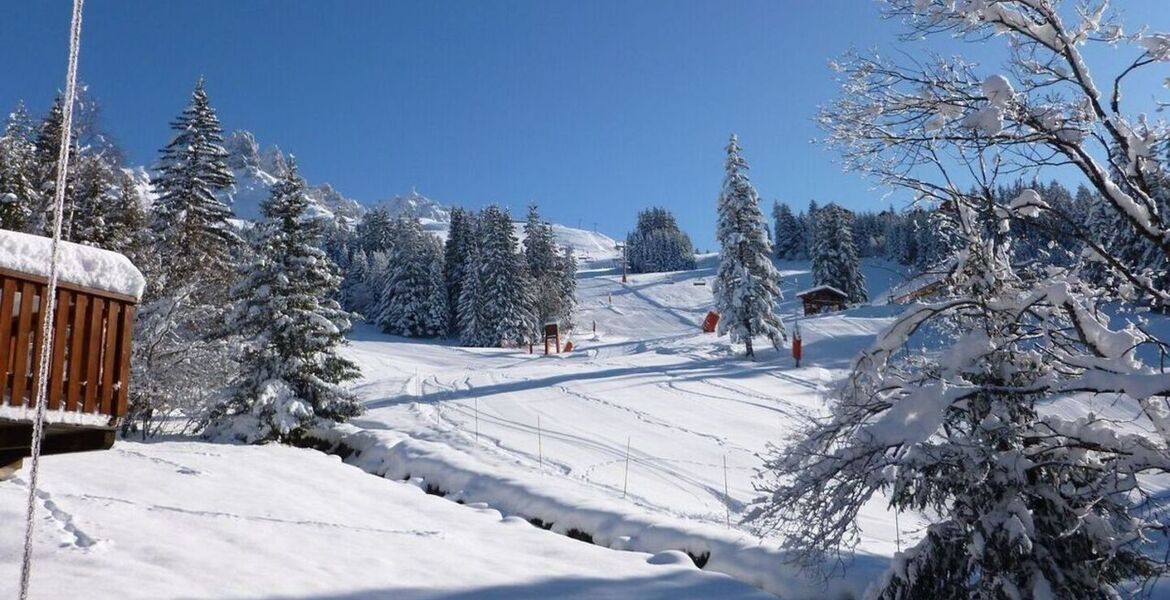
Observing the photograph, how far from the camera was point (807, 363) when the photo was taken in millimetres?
33750

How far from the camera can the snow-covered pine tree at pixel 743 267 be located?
35625 millimetres

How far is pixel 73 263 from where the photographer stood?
515 cm

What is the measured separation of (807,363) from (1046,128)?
2969 cm

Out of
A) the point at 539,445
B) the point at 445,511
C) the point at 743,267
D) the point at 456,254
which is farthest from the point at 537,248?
the point at 445,511

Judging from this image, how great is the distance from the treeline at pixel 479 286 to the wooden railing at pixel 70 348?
42110mm

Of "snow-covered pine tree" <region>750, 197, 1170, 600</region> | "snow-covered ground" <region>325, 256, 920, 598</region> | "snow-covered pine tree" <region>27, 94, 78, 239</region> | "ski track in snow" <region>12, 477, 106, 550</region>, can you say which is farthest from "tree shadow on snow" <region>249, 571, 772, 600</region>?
"snow-covered pine tree" <region>27, 94, 78, 239</region>

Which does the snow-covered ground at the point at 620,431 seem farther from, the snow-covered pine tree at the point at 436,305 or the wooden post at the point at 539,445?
the snow-covered pine tree at the point at 436,305

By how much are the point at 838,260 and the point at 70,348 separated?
58567mm

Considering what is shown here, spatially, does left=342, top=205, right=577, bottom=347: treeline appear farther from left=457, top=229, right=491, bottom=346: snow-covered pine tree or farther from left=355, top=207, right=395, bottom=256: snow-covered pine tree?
left=355, top=207, right=395, bottom=256: snow-covered pine tree

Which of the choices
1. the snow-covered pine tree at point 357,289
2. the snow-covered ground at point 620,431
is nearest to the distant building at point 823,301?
the snow-covered ground at point 620,431

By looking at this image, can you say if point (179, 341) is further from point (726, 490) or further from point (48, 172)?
point (726, 490)

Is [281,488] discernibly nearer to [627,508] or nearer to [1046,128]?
[627,508]

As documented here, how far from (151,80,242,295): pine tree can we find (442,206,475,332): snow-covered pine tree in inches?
1145

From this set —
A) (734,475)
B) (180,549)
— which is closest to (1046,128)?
(180,549)
